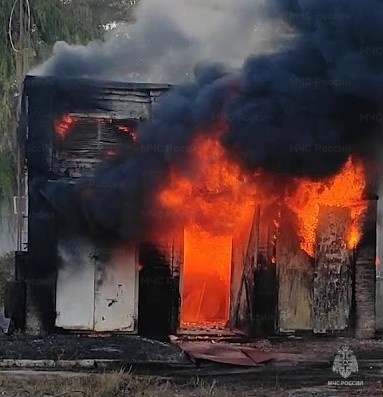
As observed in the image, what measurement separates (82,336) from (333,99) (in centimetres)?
552

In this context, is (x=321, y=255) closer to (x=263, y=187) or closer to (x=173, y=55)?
(x=263, y=187)

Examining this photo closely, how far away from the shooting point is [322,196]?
12.4 metres

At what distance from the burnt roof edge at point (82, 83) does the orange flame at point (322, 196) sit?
2890mm

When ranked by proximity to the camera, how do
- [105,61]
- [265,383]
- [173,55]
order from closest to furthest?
1. [265,383]
2. [105,61]
3. [173,55]

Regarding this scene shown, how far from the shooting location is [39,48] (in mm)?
18875

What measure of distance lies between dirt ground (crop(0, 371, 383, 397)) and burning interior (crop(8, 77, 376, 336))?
2.80 meters

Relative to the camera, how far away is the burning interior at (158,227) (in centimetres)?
1185

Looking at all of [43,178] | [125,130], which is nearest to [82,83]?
[125,130]

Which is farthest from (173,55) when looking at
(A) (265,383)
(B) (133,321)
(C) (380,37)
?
(A) (265,383)

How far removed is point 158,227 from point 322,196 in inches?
111

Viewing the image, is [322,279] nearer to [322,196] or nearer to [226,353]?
[322,196]

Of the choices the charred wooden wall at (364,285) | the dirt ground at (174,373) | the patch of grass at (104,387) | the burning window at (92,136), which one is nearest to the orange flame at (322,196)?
the charred wooden wall at (364,285)

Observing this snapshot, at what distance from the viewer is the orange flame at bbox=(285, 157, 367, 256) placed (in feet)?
40.3

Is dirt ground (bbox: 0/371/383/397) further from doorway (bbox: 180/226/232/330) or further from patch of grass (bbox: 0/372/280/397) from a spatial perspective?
doorway (bbox: 180/226/232/330)
